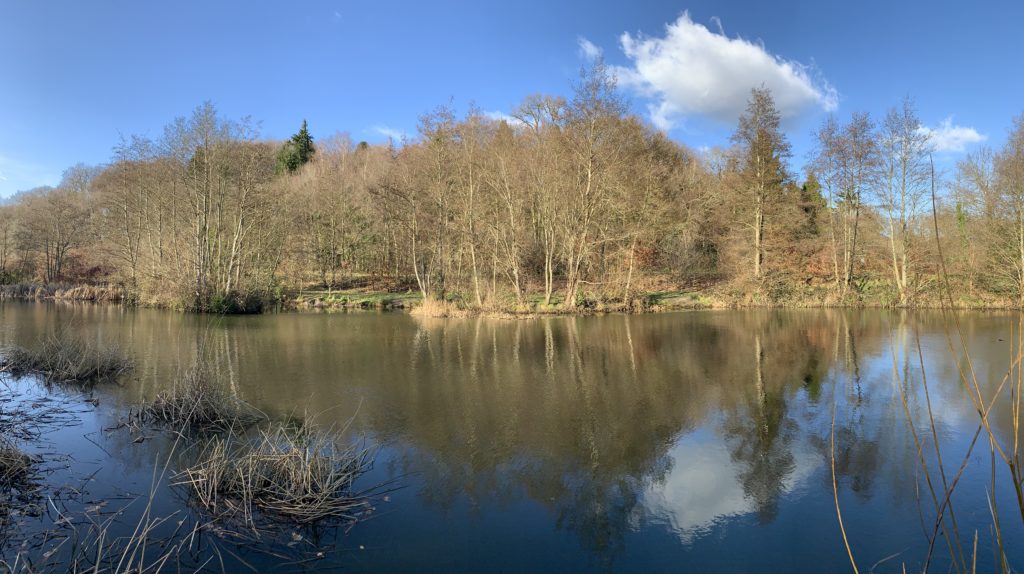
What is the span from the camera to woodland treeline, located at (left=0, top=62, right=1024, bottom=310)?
24.2m

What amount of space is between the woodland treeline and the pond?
35.5 ft

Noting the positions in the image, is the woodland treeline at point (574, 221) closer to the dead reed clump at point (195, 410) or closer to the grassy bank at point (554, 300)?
the grassy bank at point (554, 300)

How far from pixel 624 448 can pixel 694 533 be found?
2047 mm

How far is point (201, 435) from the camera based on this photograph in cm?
734

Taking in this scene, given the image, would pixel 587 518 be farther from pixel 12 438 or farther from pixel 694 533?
pixel 12 438

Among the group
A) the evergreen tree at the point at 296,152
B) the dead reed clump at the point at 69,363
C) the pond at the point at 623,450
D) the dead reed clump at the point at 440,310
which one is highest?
the evergreen tree at the point at 296,152

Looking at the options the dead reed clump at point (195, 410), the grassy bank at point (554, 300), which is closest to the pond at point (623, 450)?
the dead reed clump at point (195, 410)

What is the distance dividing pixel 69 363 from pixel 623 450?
392 inches

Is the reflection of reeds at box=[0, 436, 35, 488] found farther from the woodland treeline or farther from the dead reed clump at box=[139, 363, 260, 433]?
the woodland treeline

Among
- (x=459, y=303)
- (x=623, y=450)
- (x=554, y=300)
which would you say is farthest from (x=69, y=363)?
(x=554, y=300)

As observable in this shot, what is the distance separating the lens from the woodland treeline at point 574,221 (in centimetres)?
2423

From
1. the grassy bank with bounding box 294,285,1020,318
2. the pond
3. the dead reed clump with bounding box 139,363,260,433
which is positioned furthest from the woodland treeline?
the dead reed clump with bounding box 139,363,260,433

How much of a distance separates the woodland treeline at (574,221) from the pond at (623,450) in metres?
10.8

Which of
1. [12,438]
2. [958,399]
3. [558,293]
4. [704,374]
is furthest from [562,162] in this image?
[12,438]
